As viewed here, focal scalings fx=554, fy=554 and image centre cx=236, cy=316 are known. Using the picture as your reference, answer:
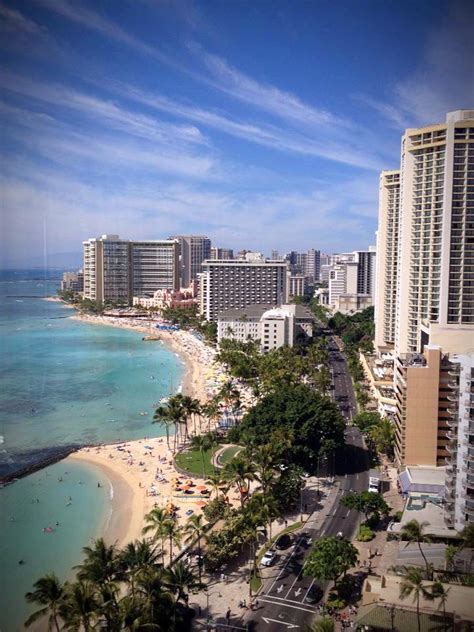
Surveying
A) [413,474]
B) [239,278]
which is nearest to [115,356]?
[239,278]

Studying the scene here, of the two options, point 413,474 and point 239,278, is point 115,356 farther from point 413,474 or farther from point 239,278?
point 413,474

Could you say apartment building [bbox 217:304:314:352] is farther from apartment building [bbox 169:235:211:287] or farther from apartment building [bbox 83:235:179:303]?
apartment building [bbox 169:235:211:287]

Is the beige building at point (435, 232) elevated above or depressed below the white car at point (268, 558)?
above

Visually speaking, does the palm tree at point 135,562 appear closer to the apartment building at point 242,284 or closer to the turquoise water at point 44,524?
the turquoise water at point 44,524

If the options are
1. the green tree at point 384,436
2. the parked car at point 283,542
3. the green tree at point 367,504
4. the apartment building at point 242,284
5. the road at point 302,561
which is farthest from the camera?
the apartment building at point 242,284

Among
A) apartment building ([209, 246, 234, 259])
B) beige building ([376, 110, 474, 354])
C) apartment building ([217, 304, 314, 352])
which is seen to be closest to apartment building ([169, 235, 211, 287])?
apartment building ([209, 246, 234, 259])

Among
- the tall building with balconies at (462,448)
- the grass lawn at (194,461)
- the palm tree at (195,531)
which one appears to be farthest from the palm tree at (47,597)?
the grass lawn at (194,461)

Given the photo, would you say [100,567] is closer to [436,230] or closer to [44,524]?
[44,524]

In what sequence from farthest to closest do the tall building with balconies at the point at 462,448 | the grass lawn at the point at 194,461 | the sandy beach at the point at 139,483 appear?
the grass lawn at the point at 194,461, the sandy beach at the point at 139,483, the tall building with balconies at the point at 462,448

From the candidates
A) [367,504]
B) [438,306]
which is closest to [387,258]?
[438,306]
